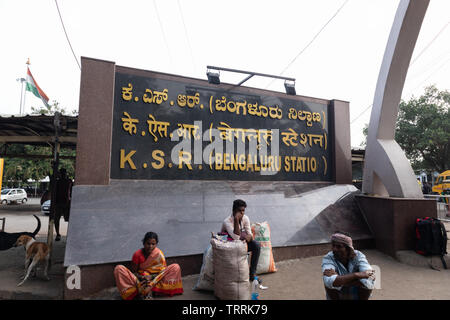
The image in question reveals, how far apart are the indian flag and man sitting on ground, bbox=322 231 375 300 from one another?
12.3m

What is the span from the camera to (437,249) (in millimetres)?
4777

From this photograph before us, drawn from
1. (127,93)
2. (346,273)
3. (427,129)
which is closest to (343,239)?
(346,273)

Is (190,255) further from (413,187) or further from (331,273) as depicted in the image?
(413,187)

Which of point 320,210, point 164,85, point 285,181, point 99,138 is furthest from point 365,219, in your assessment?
point 99,138

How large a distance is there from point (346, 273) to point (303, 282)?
70.1 inches

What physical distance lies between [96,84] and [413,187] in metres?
7.34

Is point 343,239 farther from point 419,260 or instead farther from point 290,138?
point 290,138

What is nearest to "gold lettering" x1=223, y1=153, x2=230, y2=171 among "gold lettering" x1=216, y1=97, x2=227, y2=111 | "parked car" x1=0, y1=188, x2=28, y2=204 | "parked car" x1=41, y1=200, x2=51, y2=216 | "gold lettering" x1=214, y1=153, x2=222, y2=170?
"gold lettering" x1=214, y1=153, x2=222, y2=170

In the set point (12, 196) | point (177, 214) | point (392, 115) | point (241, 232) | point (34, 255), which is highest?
point (392, 115)

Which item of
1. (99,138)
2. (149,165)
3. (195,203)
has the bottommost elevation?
(195,203)

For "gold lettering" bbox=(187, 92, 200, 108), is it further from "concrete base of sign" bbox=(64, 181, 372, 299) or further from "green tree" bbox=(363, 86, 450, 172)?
"green tree" bbox=(363, 86, 450, 172)

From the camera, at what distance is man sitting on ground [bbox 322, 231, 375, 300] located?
2197mm

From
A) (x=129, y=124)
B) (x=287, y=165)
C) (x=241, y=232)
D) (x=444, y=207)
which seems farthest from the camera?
(x=444, y=207)

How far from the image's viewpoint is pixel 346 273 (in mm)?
2430
